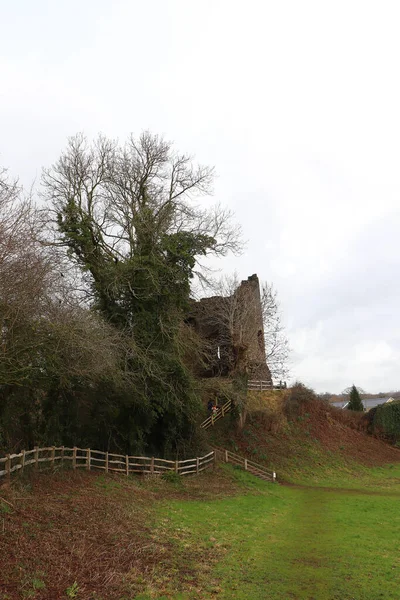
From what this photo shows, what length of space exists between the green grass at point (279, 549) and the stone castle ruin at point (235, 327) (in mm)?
12637

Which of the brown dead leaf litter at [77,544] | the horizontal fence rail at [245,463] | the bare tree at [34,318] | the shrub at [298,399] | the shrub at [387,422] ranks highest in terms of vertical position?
the bare tree at [34,318]

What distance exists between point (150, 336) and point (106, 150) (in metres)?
10.9

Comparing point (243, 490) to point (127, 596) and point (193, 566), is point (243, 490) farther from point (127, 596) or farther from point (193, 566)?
point (127, 596)

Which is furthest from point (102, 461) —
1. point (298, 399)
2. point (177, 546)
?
point (298, 399)

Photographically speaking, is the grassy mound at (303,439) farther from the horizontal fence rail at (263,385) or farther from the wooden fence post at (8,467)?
the wooden fence post at (8,467)

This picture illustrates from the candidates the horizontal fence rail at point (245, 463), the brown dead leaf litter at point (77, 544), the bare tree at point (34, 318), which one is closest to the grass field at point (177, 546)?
the brown dead leaf litter at point (77, 544)

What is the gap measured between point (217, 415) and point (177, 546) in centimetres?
2215

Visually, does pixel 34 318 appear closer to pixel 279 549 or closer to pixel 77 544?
pixel 77 544

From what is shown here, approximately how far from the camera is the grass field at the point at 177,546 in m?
7.67

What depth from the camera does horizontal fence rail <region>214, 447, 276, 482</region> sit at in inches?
1009

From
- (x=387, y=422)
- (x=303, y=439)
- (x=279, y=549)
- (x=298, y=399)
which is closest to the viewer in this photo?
(x=279, y=549)

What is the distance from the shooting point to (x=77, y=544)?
905 cm

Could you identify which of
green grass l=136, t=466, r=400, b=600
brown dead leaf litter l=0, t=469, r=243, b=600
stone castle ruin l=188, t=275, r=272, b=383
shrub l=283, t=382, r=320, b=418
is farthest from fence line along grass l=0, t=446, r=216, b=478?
shrub l=283, t=382, r=320, b=418

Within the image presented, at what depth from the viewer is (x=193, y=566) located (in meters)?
9.14
